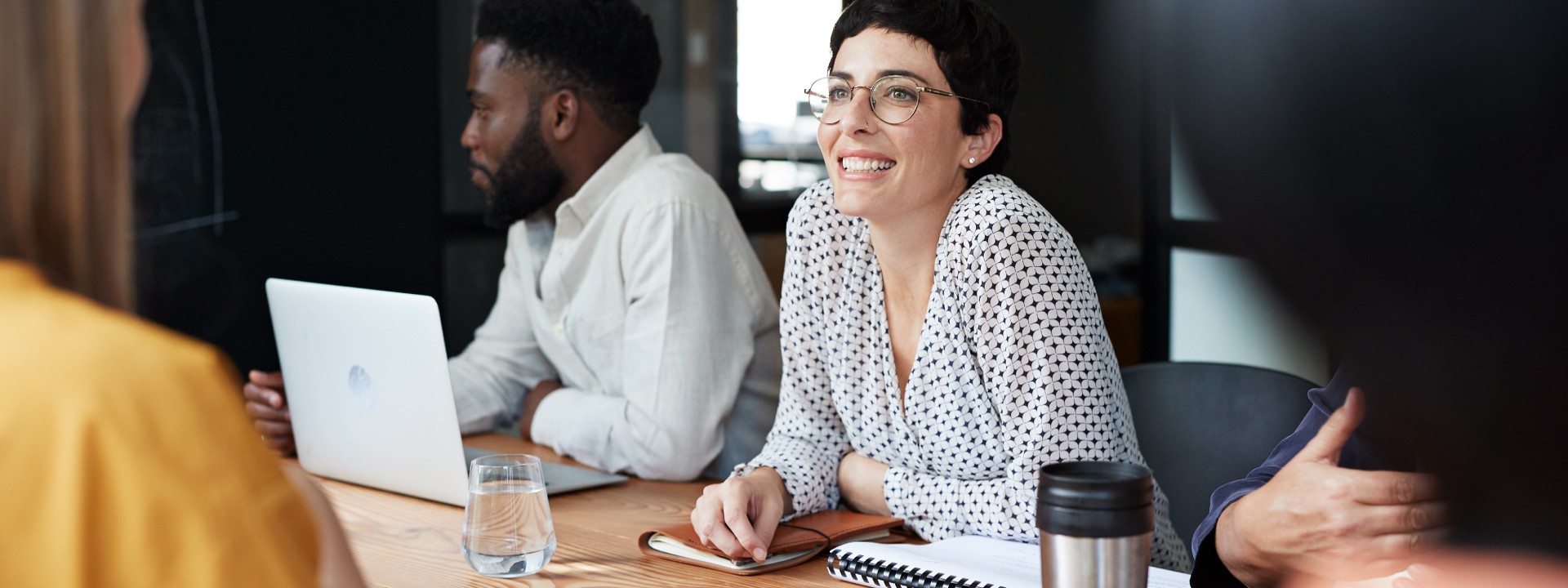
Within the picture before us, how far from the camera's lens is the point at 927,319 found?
175 cm

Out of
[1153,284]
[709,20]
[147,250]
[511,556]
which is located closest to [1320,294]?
[511,556]

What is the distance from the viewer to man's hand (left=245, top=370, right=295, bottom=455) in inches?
85.7

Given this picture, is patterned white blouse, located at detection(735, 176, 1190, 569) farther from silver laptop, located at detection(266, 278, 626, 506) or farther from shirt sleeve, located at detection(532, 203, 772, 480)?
silver laptop, located at detection(266, 278, 626, 506)

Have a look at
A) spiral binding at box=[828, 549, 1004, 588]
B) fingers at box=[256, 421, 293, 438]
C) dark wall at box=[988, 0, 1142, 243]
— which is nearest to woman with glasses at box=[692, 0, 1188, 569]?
spiral binding at box=[828, 549, 1004, 588]

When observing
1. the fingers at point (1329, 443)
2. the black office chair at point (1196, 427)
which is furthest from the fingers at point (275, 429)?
the fingers at point (1329, 443)

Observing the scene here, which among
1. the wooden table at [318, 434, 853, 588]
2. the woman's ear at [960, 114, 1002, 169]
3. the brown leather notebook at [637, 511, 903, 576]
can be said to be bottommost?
the wooden table at [318, 434, 853, 588]

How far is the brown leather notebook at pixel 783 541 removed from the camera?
1.51 m

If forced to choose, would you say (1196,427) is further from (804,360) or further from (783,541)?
(783,541)

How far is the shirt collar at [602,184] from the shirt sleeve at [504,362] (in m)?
0.22

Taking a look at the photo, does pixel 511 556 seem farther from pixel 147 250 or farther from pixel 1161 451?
pixel 147 250

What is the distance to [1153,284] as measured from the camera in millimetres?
3492

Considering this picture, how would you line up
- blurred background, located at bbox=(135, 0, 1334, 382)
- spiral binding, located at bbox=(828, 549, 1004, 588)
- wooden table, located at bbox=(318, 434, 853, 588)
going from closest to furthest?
spiral binding, located at bbox=(828, 549, 1004, 588)
wooden table, located at bbox=(318, 434, 853, 588)
blurred background, located at bbox=(135, 0, 1334, 382)

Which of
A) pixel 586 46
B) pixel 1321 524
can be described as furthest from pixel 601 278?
pixel 1321 524

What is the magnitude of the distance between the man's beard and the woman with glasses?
0.80m
